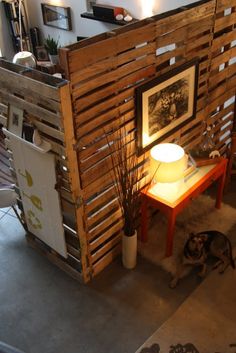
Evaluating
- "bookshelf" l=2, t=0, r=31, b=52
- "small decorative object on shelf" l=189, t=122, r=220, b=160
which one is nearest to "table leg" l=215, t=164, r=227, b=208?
"small decorative object on shelf" l=189, t=122, r=220, b=160

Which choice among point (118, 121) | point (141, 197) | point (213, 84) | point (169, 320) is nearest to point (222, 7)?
point (213, 84)

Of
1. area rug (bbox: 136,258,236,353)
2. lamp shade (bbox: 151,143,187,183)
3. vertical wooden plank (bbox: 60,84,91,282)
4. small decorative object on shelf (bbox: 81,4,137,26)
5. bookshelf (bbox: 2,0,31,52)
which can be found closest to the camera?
vertical wooden plank (bbox: 60,84,91,282)

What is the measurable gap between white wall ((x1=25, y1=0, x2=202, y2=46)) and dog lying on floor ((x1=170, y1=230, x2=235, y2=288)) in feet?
8.44

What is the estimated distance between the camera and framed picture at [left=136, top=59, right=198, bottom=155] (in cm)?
280

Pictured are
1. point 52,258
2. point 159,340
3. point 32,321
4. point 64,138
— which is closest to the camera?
point 64,138

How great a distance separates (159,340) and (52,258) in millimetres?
1117

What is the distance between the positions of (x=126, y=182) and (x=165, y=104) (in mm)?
683

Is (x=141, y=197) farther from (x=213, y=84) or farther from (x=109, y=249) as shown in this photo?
(x=213, y=84)

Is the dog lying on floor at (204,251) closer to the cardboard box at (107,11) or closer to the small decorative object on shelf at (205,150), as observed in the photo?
the small decorative object on shelf at (205,150)

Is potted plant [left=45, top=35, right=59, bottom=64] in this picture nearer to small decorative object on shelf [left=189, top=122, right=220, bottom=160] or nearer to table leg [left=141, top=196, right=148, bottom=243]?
small decorative object on shelf [left=189, top=122, right=220, bottom=160]

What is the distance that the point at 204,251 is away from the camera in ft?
10.0

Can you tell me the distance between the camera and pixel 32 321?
279cm

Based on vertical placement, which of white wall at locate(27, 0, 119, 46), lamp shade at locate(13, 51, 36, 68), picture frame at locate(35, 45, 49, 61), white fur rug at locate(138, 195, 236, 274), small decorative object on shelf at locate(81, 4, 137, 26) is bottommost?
white fur rug at locate(138, 195, 236, 274)

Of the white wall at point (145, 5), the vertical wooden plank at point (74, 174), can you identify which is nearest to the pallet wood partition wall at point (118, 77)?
the vertical wooden plank at point (74, 174)
